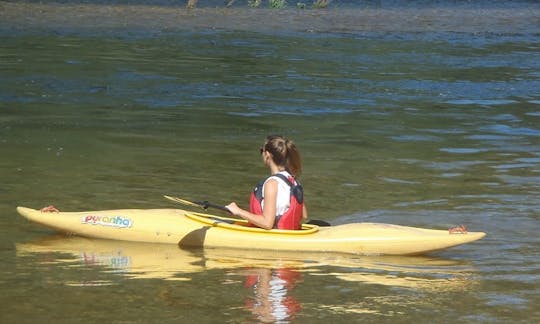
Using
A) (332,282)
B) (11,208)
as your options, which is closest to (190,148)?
(11,208)

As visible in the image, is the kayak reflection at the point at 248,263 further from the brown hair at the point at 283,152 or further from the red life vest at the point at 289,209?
the brown hair at the point at 283,152

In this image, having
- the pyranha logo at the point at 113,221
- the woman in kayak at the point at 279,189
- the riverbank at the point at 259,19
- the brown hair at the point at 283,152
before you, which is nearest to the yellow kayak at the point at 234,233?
the pyranha logo at the point at 113,221

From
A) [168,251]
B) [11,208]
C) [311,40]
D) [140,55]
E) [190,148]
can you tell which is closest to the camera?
[168,251]

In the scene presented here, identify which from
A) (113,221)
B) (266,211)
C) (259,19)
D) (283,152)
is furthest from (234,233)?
(259,19)

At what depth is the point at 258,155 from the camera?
13.2 metres

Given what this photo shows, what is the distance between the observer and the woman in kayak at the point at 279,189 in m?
8.96

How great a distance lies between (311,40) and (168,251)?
674 inches

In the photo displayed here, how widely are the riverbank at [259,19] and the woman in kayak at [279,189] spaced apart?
17.9m

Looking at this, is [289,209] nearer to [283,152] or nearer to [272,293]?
[283,152]

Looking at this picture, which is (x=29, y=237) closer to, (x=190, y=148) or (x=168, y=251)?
(x=168, y=251)

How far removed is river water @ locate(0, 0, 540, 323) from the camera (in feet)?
25.7

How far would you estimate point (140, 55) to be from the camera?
73.3ft

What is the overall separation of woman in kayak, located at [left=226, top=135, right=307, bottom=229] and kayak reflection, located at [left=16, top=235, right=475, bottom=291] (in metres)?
0.27

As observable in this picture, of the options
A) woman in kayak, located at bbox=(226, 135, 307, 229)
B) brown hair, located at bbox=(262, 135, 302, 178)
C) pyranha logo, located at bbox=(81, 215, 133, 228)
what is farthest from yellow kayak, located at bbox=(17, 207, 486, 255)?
brown hair, located at bbox=(262, 135, 302, 178)
